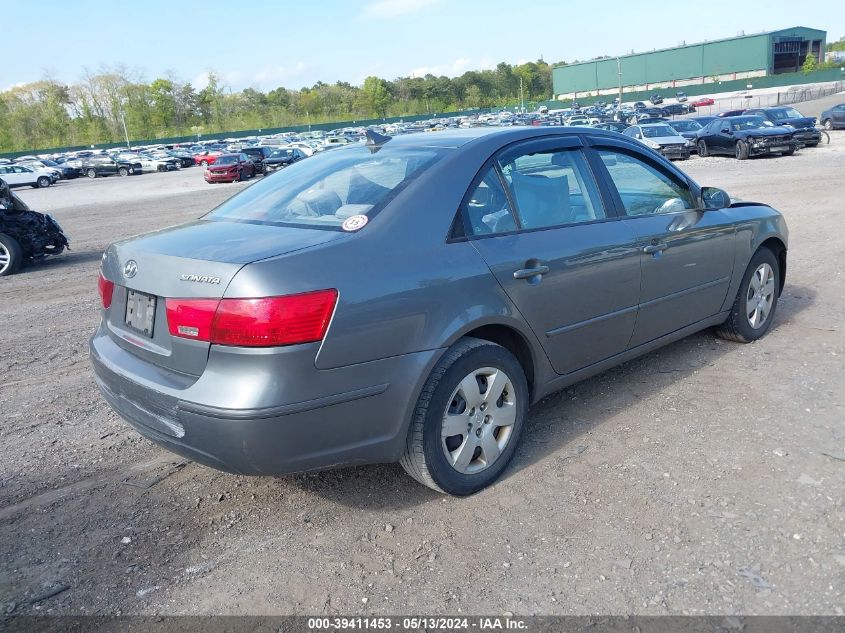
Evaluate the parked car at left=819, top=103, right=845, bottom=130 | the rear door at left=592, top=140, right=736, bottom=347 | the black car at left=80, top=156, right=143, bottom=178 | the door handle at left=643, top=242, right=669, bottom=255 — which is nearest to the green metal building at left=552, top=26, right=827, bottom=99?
the parked car at left=819, top=103, right=845, bottom=130

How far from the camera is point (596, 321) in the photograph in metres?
3.90

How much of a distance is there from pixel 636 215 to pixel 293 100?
465 feet

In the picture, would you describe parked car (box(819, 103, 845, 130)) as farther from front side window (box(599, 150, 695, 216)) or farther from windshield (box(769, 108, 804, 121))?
front side window (box(599, 150, 695, 216))

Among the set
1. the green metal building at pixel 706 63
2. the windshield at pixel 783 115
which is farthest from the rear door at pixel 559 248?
the green metal building at pixel 706 63

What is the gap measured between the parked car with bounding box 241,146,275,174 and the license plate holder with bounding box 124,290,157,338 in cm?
3307

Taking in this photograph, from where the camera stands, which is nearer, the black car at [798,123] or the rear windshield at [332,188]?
the rear windshield at [332,188]

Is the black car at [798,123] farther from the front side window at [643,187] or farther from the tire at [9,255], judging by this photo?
the tire at [9,255]

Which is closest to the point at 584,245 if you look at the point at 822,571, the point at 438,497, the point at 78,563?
the point at 438,497

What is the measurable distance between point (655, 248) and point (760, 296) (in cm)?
169

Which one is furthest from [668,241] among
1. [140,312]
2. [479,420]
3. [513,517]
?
[140,312]

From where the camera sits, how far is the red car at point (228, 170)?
31.7 meters

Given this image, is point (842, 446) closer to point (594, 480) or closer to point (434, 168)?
point (594, 480)

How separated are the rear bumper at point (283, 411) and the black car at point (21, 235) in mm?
9168

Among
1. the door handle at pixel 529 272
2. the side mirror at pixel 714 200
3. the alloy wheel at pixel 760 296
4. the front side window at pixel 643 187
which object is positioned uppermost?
the front side window at pixel 643 187
